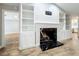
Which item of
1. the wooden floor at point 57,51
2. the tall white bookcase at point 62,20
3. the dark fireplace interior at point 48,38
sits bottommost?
the wooden floor at point 57,51

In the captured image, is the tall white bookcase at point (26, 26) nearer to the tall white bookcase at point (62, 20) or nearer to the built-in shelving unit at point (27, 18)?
the built-in shelving unit at point (27, 18)

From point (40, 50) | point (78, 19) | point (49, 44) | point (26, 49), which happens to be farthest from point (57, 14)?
point (26, 49)

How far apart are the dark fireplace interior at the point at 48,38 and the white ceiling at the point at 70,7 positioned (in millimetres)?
460

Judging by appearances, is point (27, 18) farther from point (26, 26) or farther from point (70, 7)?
point (70, 7)

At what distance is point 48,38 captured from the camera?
2.29m

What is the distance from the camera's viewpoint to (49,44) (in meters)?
2.28

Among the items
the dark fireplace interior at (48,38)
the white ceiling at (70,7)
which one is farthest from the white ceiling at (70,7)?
the dark fireplace interior at (48,38)

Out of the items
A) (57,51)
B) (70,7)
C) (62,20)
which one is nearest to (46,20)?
(62,20)

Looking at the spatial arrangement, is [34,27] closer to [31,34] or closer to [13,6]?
[31,34]

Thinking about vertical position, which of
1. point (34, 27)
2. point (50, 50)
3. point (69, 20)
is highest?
point (69, 20)

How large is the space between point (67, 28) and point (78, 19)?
29 centimetres

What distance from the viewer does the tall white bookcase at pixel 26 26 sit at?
7.14ft

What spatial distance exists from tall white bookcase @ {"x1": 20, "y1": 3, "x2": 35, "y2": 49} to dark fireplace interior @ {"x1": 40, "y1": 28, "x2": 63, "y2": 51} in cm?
19

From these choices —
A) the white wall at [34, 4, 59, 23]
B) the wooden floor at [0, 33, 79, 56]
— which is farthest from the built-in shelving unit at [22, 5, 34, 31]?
the wooden floor at [0, 33, 79, 56]
